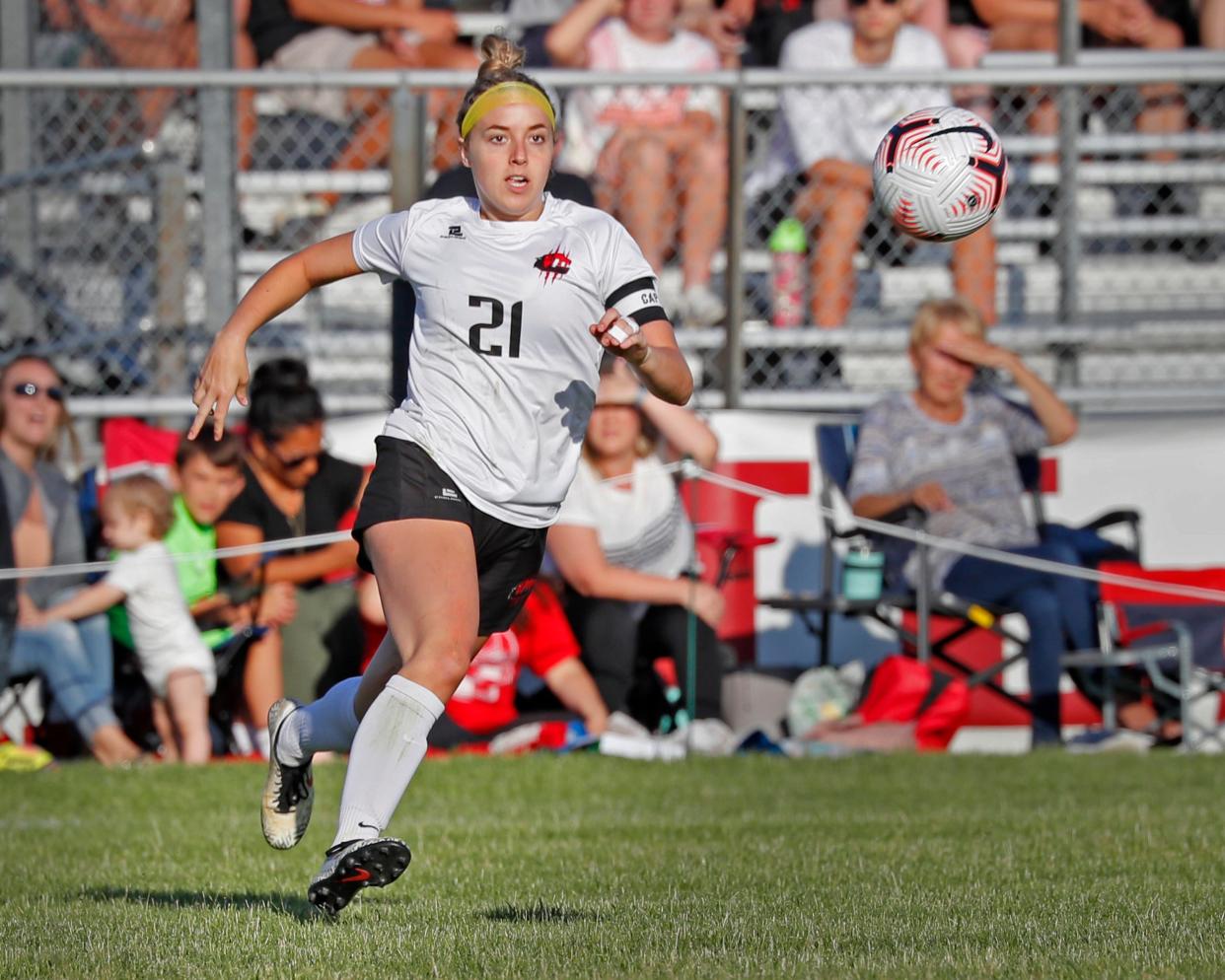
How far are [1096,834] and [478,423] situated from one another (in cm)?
288

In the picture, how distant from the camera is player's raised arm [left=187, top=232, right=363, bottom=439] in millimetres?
4844

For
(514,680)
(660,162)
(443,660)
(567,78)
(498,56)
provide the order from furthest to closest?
(660,162) < (567,78) < (514,680) < (498,56) < (443,660)

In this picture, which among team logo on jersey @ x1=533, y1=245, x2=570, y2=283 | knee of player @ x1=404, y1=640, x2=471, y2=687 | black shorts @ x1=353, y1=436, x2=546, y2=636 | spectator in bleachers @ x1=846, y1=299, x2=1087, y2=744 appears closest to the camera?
knee of player @ x1=404, y1=640, x2=471, y2=687

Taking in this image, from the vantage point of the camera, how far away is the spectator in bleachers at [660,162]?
10.6m

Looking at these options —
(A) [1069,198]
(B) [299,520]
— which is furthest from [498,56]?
(A) [1069,198]

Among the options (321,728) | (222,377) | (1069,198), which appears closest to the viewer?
(222,377)

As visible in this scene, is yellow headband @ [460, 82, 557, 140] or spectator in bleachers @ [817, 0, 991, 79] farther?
spectator in bleachers @ [817, 0, 991, 79]

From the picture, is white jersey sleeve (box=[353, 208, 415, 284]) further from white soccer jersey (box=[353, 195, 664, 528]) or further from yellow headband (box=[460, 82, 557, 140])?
yellow headband (box=[460, 82, 557, 140])

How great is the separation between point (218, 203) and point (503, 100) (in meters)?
5.84

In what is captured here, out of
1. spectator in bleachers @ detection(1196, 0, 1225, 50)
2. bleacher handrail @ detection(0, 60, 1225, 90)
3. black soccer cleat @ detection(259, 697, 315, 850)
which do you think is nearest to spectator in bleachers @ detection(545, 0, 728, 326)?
bleacher handrail @ detection(0, 60, 1225, 90)

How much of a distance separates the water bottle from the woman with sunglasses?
3.95 m

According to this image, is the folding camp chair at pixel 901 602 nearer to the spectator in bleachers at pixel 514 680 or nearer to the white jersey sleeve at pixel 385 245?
the spectator in bleachers at pixel 514 680

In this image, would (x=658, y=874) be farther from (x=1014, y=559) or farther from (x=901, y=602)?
(x=1014, y=559)

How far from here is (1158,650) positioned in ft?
31.4
